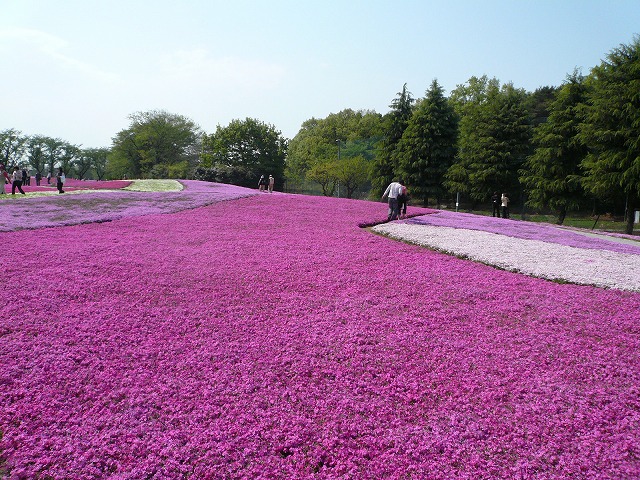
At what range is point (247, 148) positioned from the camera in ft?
277

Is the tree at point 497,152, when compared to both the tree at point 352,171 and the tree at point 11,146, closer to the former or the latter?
the tree at point 352,171

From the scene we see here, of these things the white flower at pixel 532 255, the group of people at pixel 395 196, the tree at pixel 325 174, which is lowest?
the white flower at pixel 532 255

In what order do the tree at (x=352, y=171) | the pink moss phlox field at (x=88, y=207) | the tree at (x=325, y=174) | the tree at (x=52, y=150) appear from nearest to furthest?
the pink moss phlox field at (x=88, y=207)
the tree at (x=352, y=171)
the tree at (x=325, y=174)
the tree at (x=52, y=150)

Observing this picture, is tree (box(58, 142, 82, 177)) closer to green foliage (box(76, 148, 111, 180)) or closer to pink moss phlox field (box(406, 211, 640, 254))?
green foliage (box(76, 148, 111, 180))

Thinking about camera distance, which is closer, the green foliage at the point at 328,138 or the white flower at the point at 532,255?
the white flower at the point at 532,255

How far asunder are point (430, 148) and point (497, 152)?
7.75m

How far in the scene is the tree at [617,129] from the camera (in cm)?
3025

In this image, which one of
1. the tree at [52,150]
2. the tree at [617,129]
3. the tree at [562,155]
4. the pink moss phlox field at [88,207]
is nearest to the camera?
the pink moss phlox field at [88,207]

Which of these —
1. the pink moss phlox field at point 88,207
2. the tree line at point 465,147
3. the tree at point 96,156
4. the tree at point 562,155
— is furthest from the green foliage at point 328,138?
the tree at point 96,156

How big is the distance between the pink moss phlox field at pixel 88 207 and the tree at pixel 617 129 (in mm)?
27185

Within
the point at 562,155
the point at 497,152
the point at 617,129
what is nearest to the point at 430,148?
the point at 497,152

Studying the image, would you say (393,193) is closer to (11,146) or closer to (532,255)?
(532,255)

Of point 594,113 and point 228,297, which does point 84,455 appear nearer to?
point 228,297

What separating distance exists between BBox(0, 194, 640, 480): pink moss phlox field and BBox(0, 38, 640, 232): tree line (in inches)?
1100
